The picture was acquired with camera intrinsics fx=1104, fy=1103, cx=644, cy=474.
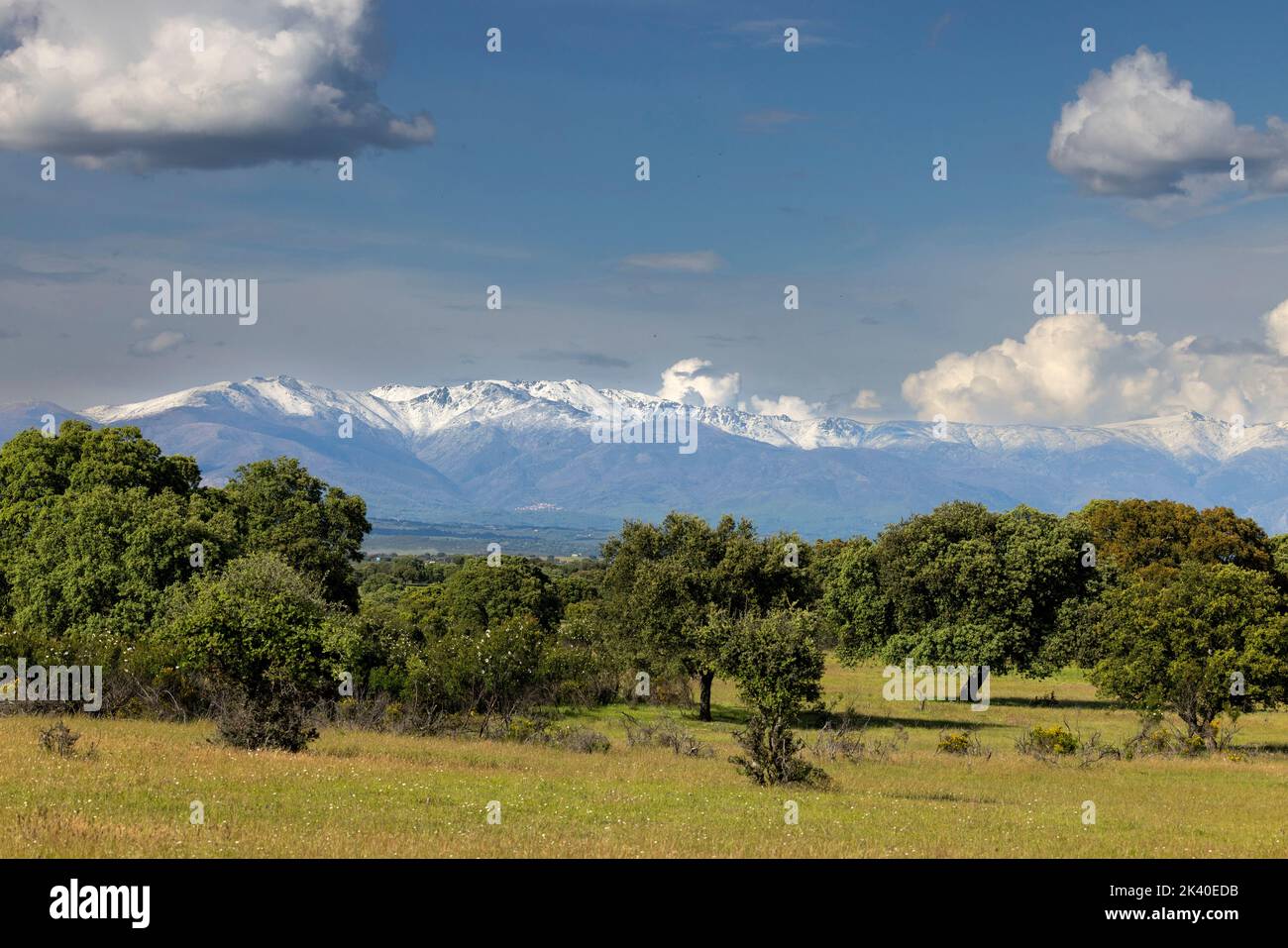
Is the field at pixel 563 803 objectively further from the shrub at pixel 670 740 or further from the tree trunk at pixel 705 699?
the tree trunk at pixel 705 699

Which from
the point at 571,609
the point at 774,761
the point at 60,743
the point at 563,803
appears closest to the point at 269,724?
the point at 60,743

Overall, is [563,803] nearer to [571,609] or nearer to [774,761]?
[774,761]

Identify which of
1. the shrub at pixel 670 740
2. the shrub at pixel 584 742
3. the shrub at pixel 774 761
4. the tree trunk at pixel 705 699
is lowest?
the tree trunk at pixel 705 699

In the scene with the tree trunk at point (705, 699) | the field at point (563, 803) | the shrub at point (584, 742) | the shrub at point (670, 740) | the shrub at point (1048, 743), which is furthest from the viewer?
the tree trunk at point (705, 699)

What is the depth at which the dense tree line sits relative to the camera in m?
39.3

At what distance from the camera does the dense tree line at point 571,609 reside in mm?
39344

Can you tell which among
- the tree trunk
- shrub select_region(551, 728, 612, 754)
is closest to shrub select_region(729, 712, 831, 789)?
A: shrub select_region(551, 728, 612, 754)

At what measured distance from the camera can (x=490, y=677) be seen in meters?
43.4

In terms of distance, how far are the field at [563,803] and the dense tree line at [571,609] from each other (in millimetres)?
3329

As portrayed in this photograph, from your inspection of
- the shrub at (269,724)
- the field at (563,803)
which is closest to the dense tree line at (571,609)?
the shrub at (269,724)

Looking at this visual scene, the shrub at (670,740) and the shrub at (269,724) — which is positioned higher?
the shrub at (269,724)
